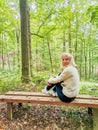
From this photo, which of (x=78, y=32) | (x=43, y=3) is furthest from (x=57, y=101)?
(x=78, y=32)

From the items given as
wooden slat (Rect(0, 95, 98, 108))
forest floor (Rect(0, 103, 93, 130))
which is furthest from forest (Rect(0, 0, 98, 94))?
wooden slat (Rect(0, 95, 98, 108))

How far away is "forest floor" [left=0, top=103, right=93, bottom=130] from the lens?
12.9 ft

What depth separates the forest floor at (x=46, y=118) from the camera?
3.93m

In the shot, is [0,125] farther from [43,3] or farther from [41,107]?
[43,3]

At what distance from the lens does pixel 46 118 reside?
4.22m

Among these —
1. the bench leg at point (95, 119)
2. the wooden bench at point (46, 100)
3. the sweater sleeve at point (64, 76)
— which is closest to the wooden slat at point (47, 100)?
the wooden bench at point (46, 100)

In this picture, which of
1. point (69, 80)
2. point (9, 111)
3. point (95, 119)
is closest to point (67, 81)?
point (69, 80)

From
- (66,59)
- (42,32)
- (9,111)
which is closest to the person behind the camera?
(66,59)

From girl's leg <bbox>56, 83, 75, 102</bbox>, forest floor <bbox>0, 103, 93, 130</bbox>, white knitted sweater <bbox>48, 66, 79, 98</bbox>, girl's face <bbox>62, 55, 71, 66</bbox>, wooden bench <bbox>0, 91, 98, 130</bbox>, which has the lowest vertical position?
forest floor <bbox>0, 103, 93, 130</bbox>

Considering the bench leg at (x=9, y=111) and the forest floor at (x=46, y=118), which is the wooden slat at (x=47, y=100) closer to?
the bench leg at (x=9, y=111)

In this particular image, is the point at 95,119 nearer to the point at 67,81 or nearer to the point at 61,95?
the point at 61,95

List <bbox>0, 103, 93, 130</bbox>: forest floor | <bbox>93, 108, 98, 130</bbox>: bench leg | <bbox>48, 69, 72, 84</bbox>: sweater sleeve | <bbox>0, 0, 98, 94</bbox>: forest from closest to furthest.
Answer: <bbox>48, 69, 72, 84</bbox>: sweater sleeve < <bbox>93, 108, 98, 130</bbox>: bench leg < <bbox>0, 103, 93, 130</bbox>: forest floor < <bbox>0, 0, 98, 94</bbox>: forest

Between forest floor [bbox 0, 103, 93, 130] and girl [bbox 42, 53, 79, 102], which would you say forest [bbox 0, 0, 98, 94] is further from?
girl [bbox 42, 53, 79, 102]

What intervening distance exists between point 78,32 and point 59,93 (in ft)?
38.2
